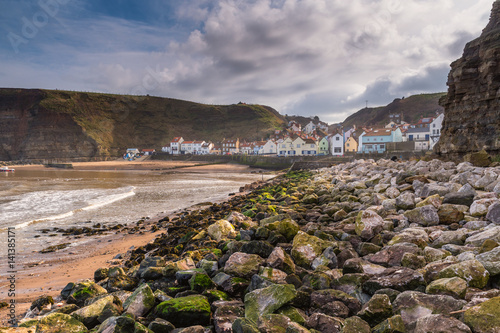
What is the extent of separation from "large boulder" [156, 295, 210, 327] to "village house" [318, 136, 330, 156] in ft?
241

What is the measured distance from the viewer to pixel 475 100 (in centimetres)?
1359

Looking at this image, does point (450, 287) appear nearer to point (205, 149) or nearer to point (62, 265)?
point (62, 265)

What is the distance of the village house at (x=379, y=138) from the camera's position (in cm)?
6113

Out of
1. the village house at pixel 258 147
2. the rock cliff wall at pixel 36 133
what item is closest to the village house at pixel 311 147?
the village house at pixel 258 147

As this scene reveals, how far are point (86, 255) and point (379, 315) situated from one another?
908 cm

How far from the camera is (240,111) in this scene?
141375 millimetres

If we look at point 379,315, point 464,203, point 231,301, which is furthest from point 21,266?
point 464,203

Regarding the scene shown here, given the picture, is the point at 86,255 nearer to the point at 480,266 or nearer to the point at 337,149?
the point at 480,266

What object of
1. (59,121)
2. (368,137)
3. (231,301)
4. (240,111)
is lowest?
(231,301)

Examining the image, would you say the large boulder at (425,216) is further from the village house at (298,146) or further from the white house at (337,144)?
the village house at (298,146)

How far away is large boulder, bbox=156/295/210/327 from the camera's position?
317 cm

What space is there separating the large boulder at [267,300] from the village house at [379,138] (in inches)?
2487

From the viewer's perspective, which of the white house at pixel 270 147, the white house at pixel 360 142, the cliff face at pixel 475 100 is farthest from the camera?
the white house at pixel 270 147

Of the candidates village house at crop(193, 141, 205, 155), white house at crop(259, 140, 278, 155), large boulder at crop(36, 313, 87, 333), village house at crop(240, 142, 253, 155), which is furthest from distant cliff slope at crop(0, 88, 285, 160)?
large boulder at crop(36, 313, 87, 333)
